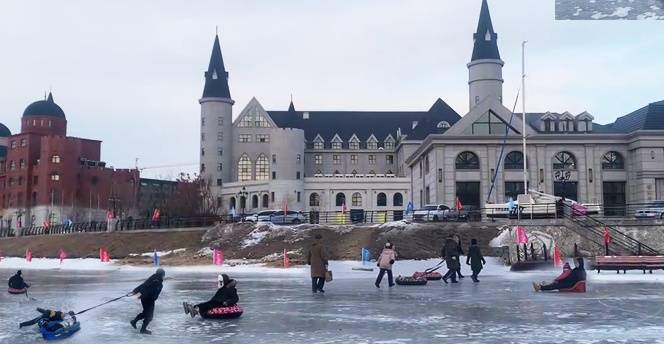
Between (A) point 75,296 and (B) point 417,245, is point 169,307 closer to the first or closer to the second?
(A) point 75,296

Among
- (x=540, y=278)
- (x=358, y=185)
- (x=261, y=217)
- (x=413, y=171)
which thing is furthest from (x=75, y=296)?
(x=358, y=185)

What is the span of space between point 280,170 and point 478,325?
3978 inches

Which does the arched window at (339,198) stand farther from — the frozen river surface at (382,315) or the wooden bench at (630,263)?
the frozen river surface at (382,315)

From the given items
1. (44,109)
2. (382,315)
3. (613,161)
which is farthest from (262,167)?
(382,315)

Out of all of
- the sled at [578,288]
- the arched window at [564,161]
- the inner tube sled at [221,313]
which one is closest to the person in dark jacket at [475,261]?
the sled at [578,288]

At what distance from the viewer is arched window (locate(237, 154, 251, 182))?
408ft

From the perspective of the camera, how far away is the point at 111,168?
5089 inches

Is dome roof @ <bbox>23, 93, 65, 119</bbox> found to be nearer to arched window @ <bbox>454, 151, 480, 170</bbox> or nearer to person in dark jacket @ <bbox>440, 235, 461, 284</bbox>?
arched window @ <bbox>454, 151, 480, 170</bbox>

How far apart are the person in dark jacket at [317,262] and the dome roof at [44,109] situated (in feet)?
387

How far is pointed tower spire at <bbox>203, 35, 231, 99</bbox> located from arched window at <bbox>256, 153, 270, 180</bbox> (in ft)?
42.8

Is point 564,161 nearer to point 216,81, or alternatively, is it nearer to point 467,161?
point 467,161

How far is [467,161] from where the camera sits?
207 ft

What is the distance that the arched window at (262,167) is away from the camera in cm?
12394

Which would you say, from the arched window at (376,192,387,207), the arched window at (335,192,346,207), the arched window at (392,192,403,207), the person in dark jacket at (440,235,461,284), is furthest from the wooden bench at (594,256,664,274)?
the arched window at (335,192,346,207)
